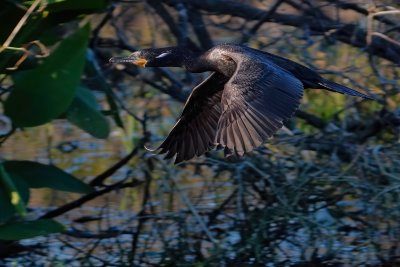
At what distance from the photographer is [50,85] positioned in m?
3.69

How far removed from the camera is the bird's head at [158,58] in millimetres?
4223

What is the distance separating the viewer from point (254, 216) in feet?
15.7

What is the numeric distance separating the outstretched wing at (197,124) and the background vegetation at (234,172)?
29cm

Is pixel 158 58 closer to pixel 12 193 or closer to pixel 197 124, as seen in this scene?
pixel 197 124

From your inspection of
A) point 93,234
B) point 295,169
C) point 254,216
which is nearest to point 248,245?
point 254,216

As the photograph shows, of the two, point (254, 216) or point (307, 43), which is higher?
point (307, 43)

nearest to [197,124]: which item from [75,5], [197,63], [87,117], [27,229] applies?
[197,63]

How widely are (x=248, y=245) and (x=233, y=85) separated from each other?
1.17 meters

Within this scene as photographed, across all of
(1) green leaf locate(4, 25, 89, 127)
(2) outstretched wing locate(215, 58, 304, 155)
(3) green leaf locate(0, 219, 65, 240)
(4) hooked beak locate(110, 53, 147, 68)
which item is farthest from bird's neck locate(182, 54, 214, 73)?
(3) green leaf locate(0, 219, 65, 240)

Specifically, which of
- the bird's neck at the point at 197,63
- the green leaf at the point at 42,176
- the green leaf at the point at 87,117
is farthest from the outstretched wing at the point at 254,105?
the green leaf at the point at 42,176

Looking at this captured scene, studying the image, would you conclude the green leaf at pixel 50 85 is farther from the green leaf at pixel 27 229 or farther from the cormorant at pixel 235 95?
the cormorant at pixel 235 95

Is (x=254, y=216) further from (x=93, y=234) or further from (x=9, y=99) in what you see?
(x=9, y=99)

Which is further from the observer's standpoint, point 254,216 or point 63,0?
point 254,216

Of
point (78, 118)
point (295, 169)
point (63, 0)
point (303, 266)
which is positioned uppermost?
point (63, 0)
